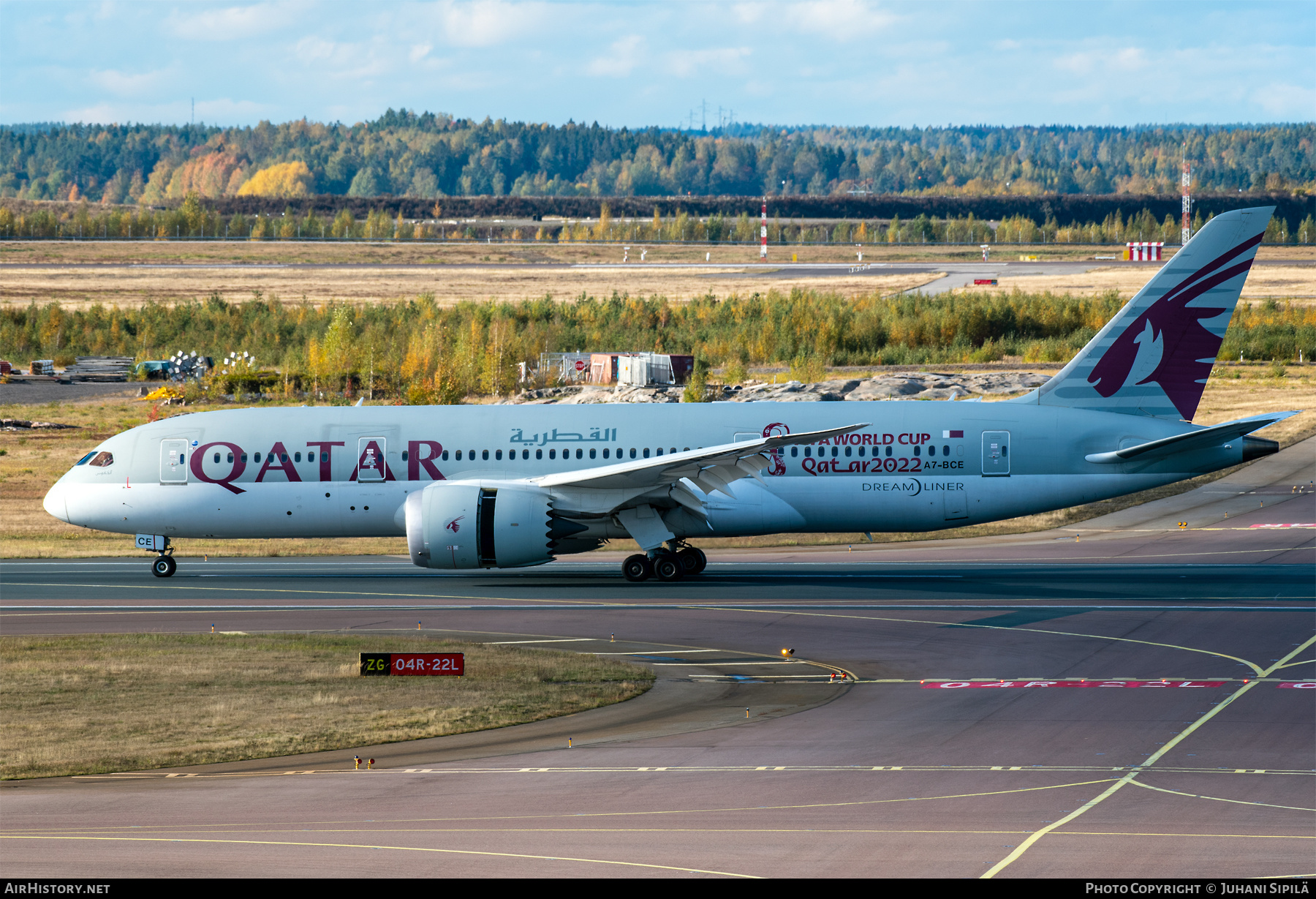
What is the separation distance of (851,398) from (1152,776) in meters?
47.9

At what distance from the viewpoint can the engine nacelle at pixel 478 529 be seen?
3394 cm

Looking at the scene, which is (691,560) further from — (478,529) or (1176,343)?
(1176,343)

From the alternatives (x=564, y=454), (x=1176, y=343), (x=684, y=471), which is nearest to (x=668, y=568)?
(x=684, y=471)

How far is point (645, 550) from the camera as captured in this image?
36375 millimetres

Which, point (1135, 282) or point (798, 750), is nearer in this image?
point (798, 750)

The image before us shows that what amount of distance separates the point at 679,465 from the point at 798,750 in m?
14.9

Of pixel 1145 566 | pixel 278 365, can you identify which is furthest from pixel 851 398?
pixel 278 365

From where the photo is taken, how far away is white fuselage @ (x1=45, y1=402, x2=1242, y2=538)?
35.5 meters

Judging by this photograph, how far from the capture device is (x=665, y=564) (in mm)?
36250

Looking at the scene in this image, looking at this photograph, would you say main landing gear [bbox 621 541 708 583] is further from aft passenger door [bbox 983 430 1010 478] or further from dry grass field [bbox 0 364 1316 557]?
aft passenger door [bbox 983 430 1010 478]

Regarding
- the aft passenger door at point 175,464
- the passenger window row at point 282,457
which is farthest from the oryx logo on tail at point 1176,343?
the aft passenger door at point 175,464

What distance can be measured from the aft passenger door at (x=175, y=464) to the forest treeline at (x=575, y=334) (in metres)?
30.9

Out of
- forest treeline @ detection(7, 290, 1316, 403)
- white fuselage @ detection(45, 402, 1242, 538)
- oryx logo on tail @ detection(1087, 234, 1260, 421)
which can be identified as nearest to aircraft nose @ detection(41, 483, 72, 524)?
white fuselage @ detection(45, 402, 1242, 538)

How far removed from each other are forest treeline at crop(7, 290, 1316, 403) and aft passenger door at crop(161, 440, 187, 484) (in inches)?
1216
